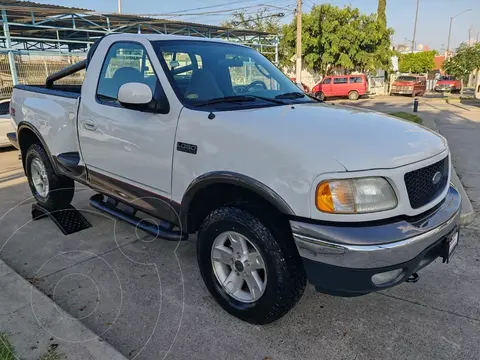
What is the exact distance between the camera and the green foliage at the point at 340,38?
105ft

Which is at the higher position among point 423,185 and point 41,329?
point 423,185

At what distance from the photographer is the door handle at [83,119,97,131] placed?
3686 millimetres

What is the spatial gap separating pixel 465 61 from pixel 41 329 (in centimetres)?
3428

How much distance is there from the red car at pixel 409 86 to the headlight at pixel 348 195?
3567 centimetres

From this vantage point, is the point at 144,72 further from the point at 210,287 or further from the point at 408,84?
the point at 408,84

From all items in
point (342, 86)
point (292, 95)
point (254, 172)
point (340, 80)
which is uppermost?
point (292, 95)

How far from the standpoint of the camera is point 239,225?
2.61m

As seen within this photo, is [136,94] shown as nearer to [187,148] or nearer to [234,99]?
[187,148]

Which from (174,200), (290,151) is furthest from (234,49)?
(290,151)

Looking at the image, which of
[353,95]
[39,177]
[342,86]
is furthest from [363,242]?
[353,95]

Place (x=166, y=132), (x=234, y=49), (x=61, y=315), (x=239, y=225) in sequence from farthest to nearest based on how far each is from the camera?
(x=234, y=49) < (x=166, y=132) < (x=61, y=315) < (x=239, y=225)

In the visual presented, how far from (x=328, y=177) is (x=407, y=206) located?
54 centimetres

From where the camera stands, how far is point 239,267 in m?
2.78

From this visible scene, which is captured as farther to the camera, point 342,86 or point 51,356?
point 342,86
